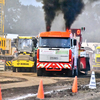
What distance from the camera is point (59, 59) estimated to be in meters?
15.0

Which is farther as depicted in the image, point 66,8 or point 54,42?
point 66,8

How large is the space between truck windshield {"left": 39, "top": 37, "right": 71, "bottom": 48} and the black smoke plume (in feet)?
28.9

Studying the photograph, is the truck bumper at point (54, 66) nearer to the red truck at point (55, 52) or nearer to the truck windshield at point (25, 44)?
the red truck at point (55, 52)

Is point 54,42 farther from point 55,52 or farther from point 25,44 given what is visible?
point 25,44

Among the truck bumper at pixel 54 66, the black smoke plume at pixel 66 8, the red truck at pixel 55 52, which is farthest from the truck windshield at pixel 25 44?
the black smoke plume at pixel 66 8

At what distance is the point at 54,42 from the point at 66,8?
363 inches

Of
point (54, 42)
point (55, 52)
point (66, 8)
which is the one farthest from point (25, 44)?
point (66, 8)

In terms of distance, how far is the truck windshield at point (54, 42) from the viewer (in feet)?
49.3

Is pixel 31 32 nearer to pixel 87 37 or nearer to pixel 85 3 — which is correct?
pixel 87 37

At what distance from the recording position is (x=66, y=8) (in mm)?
23531

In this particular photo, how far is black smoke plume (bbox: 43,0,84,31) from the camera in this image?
2342 centimetres

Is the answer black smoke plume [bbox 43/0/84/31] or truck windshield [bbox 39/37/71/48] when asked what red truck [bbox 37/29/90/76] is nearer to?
truck windshield [bbox 39/37/71/48]

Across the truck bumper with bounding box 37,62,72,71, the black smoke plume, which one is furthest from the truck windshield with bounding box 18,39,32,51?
the black smoke plume

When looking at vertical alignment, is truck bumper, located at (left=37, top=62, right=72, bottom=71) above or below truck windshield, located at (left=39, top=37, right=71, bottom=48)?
below
